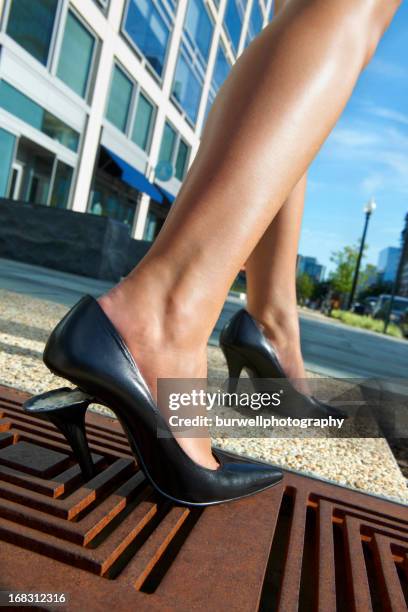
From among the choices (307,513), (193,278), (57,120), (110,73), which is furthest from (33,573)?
(110,73)

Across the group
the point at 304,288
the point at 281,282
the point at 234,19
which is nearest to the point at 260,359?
the point at 281,282

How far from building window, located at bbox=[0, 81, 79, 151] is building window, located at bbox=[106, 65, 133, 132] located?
1.82 metres

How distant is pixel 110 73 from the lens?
1164cm

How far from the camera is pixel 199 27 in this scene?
1639 centimetres

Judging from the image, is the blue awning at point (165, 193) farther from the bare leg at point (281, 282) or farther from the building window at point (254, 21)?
the bare leg at point (281, 282)

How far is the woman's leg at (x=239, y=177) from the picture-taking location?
0.73m

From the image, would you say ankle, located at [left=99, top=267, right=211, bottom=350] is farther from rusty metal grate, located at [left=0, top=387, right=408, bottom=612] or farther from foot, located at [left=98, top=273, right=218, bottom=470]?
rusty metal grate, located at [left=0, top=387, right=408, bottom=612]

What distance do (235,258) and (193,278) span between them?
0.22 ft

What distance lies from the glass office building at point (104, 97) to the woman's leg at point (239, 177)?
8.71 meters

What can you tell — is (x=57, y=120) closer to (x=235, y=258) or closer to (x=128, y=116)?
(x=128, y=116)

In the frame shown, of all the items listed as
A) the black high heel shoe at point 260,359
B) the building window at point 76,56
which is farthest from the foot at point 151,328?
the building window at point 76,56

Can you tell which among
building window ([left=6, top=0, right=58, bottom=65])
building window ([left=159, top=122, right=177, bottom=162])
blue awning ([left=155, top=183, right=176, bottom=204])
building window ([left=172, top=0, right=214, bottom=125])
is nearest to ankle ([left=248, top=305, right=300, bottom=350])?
building window ([left=6, top=0, right=58, bottom=65])

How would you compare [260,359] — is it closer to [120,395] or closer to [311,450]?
[311,450]

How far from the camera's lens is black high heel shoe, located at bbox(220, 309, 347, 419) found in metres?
1.34
